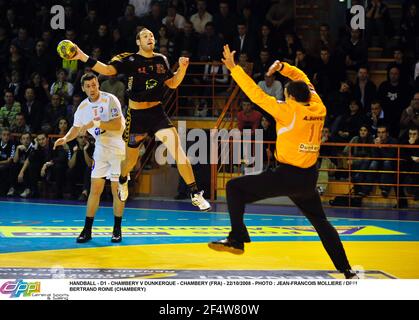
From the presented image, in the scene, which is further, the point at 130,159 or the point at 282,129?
the point at 130,159

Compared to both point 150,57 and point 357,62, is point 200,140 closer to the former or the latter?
point 357,62

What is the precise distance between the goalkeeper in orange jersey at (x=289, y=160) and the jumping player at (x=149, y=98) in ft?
6.63

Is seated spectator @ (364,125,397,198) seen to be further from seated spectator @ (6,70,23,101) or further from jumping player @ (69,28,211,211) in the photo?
seated spectator @ (6,70,23,101)

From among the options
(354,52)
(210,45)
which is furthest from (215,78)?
(354,52)

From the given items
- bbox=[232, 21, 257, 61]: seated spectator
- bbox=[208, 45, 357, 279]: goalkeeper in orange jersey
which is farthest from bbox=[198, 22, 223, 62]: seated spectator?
bbox=[208, 45, 357, 279]: goalkeeper in orange jersey

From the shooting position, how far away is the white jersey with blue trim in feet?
39.4

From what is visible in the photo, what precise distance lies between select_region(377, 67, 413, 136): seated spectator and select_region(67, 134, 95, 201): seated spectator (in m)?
6.11

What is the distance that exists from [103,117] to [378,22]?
9929 mm

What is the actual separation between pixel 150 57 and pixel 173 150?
129 cm

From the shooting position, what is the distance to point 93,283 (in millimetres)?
8797

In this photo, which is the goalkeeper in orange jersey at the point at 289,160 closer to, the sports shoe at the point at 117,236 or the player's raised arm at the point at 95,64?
the player's raised arm at the point at 95,64

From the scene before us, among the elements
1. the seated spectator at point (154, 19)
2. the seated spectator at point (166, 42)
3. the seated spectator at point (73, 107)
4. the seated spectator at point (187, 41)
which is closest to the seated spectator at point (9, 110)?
the seated spectator at point (73, 107)

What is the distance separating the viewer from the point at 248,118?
715 inches

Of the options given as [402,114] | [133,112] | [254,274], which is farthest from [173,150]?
[402,114]
